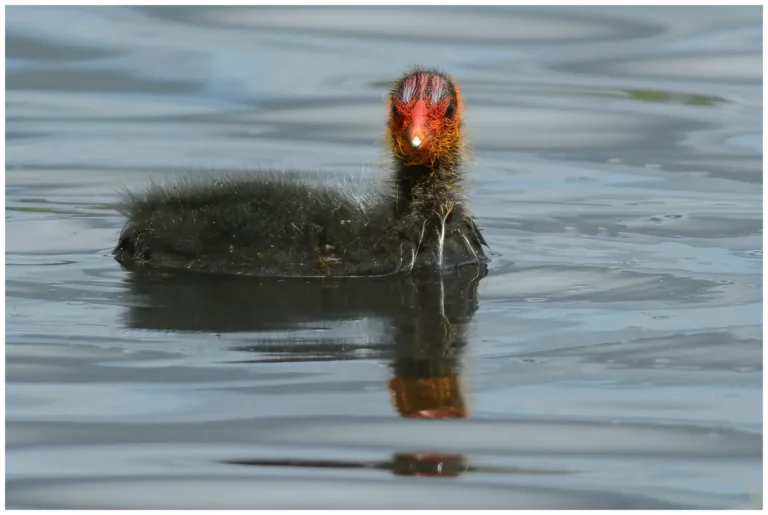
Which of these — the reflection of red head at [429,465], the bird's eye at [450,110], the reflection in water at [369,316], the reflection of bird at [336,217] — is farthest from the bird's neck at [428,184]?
the reflection of red head at [429,465]

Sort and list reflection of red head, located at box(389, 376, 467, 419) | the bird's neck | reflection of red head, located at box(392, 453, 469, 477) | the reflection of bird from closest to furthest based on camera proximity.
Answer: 1. reflection of red head, located at box(392, 453, 469, 477)
2. reflection of red head, located at box(389, 376, 467, 419)
3. the reflection of bird
4. the bird's neck

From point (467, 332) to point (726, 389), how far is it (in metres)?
1.41

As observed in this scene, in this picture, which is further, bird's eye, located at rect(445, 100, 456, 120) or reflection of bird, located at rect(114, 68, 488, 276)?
bird's eye, located at rect(445, 100, 456, 120)

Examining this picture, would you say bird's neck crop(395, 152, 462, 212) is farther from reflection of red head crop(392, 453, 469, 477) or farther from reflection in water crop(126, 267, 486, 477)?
reflection of red head crop(392, 453, 469, 477)

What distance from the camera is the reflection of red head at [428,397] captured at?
23.1 feet

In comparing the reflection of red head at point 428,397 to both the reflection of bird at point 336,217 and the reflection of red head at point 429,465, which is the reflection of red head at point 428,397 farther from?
the reflection of bird at point 336,217

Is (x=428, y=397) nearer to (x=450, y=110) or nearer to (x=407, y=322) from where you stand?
(x=407, y=322)

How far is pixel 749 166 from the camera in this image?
12.9 m

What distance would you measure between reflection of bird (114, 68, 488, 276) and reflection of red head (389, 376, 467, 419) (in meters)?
2.06

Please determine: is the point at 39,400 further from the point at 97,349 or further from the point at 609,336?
the point at 609,336

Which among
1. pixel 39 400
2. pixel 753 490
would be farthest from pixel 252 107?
pixel 753 490

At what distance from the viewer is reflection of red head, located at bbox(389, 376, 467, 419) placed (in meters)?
7.04

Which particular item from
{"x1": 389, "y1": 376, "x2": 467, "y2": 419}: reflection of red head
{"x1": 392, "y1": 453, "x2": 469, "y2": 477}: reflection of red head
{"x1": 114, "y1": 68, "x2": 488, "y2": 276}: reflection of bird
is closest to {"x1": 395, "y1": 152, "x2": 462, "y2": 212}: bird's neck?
{"x1": 114, "y1": 68, "x2": 488, "y2": 276}: reflection of bird

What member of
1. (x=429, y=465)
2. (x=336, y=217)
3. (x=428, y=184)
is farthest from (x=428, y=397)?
(x=428, y=184)
